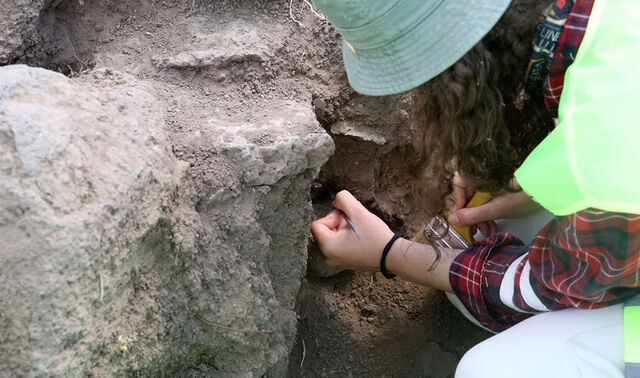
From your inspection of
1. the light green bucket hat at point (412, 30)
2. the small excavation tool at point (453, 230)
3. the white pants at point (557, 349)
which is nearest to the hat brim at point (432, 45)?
the light green bucket hat at point (412, 30)

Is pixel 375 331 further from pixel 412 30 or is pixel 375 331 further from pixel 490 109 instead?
pixel 412 30

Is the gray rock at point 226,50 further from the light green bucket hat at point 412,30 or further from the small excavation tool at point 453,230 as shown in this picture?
the small excavation tool at point 453,230

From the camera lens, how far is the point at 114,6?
1.68 metres

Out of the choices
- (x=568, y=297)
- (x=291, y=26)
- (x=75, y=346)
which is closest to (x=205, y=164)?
(x=75, y=346)

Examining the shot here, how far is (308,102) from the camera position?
5.16ft

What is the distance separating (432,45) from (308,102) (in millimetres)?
675

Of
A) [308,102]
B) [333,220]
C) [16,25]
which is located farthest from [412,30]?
[16,25]

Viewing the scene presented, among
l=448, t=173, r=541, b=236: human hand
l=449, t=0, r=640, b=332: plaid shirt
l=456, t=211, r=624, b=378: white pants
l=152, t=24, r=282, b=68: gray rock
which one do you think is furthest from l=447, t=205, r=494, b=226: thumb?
l=152, t=24, r=282, b=68: gray rock

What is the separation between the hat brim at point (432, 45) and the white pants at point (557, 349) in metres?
0.66

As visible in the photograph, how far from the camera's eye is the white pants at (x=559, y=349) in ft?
3.95

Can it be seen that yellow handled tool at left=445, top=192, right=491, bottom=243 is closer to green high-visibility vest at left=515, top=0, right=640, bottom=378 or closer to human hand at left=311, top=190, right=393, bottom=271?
human hand at left=311, top=190, right=393, bottom=271

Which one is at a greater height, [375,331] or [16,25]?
[16,25]

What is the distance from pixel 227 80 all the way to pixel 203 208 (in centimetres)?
39

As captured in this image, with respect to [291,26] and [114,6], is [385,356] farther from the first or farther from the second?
[114,6]
